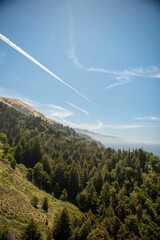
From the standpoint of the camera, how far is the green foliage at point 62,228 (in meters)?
50.5

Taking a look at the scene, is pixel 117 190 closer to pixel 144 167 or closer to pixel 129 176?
pixel 129 176

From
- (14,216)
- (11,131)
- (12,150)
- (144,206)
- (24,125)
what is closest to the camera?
(14,216)

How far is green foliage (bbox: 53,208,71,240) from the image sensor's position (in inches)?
1989

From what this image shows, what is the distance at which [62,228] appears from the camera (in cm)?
5084

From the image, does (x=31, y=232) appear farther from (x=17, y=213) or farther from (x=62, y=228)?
(x=62, y=228)

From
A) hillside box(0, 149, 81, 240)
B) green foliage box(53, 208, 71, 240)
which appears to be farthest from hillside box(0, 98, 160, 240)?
hillside box(0, 149, 81, 240)

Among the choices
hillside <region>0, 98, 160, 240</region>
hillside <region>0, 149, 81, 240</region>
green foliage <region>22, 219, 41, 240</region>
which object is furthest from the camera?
hillside <region>0, 98, 160, 240</region>

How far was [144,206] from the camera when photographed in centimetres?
9331

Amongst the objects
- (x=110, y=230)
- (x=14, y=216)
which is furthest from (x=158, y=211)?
(x=14, y=216)

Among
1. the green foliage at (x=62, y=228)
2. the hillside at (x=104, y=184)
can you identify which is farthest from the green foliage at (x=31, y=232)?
the hillside at (x=104, y=184)

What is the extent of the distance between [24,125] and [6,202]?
478ft

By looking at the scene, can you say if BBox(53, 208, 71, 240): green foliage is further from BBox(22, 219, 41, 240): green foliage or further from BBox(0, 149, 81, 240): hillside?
BBox(22, 219, 41, 240): green foliage

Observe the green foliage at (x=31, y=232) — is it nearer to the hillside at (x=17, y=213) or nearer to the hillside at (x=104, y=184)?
the hillside at (x=17, y=213)

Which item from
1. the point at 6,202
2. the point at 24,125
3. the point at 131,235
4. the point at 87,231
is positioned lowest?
the point at 131,235
